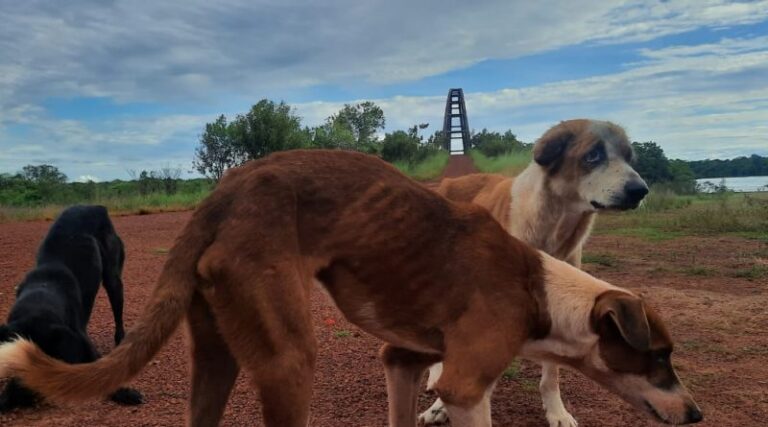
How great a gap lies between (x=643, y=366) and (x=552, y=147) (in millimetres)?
2359

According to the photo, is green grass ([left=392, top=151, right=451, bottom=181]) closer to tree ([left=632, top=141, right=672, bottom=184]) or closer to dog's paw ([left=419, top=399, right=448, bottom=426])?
tree ([left=632, top=141, right=672, bottom=184])

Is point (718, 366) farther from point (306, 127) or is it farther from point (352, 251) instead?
point (306, 127)

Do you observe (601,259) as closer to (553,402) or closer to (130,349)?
(553,402)

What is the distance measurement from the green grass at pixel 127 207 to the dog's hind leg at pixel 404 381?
70.9 ft

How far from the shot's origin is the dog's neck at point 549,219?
5.71 metres

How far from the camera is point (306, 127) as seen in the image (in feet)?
137

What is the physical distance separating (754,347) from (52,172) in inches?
1679

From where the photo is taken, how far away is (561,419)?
5.25 meters

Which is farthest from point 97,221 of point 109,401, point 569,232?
point 569,232

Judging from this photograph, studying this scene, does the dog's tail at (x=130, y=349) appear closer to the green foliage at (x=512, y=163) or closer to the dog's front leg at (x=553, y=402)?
the dog's front leg at (x=553, y=402)

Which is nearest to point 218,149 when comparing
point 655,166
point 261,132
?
point 261,132

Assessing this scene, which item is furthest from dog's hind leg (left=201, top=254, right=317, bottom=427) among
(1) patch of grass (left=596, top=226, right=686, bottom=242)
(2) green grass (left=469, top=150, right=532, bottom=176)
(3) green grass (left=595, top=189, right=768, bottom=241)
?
(1) patch of grass (left=596, top=226, right=686, bottom=242)

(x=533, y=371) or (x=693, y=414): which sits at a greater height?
(x=693, y=414)

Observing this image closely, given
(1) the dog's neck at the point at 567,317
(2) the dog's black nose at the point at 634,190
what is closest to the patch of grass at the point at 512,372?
(2) the dog's black nose at the point at 634,190
